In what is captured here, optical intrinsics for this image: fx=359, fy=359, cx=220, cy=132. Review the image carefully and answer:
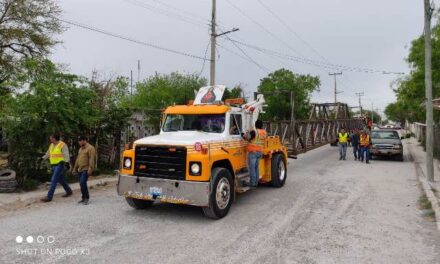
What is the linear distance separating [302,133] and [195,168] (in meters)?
11.1

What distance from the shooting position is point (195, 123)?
8.66 meters

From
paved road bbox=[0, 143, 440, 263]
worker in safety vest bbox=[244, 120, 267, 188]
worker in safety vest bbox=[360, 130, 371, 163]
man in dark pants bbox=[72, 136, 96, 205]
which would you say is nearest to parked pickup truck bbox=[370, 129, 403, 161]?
worker in safety vest bbox=[360, 130, 371, 163]

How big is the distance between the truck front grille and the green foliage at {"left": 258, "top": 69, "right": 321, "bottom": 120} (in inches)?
1586

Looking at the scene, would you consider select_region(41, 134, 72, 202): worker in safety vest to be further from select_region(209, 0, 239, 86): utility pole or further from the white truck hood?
select_region(209, 0, 239, 86): utility pole

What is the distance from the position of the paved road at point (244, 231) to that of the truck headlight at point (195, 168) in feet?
3.23

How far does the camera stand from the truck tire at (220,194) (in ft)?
22.9

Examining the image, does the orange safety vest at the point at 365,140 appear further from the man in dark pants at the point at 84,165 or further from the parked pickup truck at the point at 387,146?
the man in dark pants at the point at 84,165

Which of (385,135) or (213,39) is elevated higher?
(213,39)

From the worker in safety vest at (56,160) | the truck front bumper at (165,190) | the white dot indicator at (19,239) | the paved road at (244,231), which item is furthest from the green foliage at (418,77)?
the white dot indicator at (19,239)

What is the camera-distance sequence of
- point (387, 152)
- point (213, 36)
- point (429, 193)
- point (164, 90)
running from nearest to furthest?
point (429, 193)
point (387, 152)
point (213, 36)
point (164, 90)

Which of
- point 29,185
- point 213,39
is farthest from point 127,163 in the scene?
point 213,39

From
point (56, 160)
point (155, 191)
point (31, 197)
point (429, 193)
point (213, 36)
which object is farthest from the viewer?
point (213, 36)

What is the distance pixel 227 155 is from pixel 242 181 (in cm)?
100

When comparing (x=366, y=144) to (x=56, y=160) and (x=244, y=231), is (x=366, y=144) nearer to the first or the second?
(x=244, y=231)
